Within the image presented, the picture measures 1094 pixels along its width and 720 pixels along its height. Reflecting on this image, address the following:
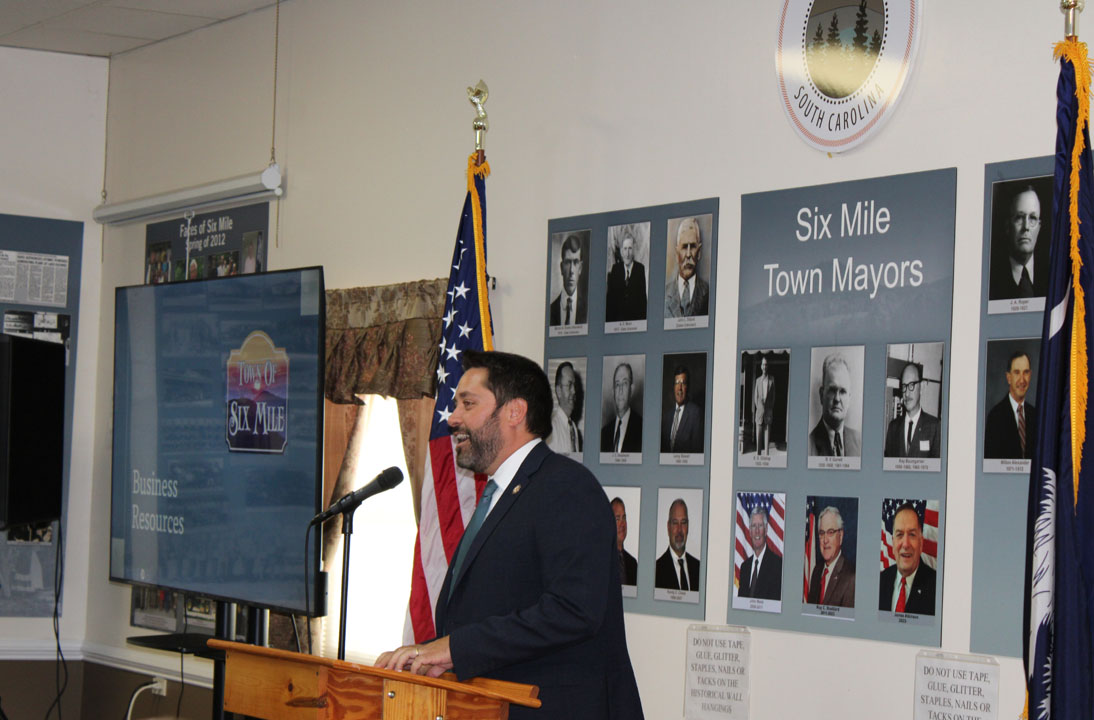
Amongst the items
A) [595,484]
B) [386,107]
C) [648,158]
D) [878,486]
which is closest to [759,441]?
[878,486]

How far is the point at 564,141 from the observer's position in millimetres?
4309

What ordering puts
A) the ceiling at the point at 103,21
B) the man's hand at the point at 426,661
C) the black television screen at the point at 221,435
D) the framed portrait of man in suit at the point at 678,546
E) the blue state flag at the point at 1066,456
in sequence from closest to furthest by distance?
the blue state flag at the point at 1066,456 → the man's hand at the point at 426,661 → the framed portrait of man in suit at the point at 678,546 → the black television screen at the point at 221,435 → the ceiling at the point at 103,21

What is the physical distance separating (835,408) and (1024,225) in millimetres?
723

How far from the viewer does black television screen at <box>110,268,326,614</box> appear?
4.51 metres

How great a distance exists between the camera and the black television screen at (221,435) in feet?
14.8

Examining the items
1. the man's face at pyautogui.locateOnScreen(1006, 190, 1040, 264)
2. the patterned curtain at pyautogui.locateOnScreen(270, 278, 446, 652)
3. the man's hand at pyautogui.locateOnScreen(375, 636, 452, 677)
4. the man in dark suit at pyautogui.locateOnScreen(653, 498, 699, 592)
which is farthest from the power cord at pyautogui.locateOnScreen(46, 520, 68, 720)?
the man's face at pyautogui.locateOnScreen(1006, 190, 1040, 264)

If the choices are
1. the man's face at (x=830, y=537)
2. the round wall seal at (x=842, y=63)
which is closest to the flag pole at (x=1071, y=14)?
the round wall seal at (x=842, y=63)

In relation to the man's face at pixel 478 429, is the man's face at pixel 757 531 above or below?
below

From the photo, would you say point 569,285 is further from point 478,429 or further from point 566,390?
point 478,429

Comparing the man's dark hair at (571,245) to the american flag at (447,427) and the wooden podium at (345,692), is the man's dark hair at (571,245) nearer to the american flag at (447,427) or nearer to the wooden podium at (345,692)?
the american flag at (447,427)

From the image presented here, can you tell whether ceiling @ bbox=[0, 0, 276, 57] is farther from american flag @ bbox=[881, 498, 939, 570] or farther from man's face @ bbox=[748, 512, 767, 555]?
american flag @ bbox=[881, 498, 939, 570]

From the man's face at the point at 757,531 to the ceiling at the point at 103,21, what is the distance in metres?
3.40

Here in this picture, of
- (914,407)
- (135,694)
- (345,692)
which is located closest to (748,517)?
(914,407)

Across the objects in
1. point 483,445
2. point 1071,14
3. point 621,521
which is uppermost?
point 1071,14
